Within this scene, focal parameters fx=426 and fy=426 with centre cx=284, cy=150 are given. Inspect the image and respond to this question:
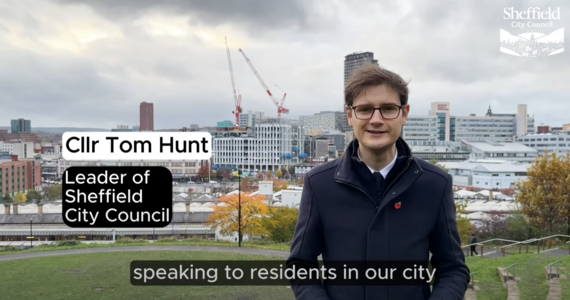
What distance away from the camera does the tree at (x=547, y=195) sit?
16.1 metres

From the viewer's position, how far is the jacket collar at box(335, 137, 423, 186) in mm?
→ 2062

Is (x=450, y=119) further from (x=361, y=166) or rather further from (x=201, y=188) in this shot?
(x=361, y=166)

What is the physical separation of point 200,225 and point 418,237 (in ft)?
92.1

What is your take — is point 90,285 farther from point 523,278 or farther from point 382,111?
point 382,111

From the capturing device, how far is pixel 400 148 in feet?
7.14

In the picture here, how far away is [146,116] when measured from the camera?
106438 mm

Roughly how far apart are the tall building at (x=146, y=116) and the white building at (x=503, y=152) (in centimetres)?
7381

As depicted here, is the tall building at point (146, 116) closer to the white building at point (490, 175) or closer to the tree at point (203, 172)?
the tree at point (203, 172)

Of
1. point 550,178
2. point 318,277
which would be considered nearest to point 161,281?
point 318,277
